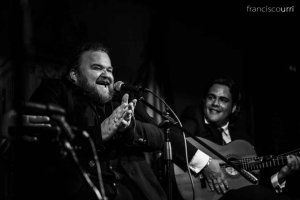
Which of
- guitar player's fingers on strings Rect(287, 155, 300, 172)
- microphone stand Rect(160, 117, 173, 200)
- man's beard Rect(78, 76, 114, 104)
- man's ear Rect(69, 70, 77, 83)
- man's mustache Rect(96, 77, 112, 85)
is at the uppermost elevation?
man's ear Rect(69, 70, 77, 83)

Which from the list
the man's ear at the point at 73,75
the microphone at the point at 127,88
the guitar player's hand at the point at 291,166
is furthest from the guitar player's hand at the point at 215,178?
the man's ear at the point at 73,75

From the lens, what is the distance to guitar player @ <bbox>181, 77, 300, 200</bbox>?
3.93 m

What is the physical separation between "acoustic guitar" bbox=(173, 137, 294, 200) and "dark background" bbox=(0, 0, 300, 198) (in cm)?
115

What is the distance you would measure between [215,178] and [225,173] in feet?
0.73

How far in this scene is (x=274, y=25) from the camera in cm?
553

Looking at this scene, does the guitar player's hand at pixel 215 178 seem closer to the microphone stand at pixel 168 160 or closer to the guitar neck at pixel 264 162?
the guitar neck at pixel 264 162

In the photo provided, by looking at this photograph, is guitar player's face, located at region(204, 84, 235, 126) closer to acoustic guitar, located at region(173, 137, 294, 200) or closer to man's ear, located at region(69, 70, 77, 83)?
acoustic guitar, located at region(173, 137, 294, 200)

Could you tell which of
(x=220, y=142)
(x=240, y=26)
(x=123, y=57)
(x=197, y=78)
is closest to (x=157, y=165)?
(x=220, y=142)

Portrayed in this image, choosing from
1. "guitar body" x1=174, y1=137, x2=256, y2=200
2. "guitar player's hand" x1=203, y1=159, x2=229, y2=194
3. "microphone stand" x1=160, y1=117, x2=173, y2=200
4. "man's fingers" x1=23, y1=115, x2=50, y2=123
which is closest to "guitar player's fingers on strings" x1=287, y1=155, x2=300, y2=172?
"guitar body" x1=174, y1=137, x2=256, y2=200

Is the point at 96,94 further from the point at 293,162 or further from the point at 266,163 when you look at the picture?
the point at 293,162

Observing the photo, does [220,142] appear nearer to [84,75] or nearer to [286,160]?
[286,160]

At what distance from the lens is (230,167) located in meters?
3.77

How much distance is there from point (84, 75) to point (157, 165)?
1437 mm

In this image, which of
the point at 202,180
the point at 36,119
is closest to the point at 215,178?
the point at 202,180
